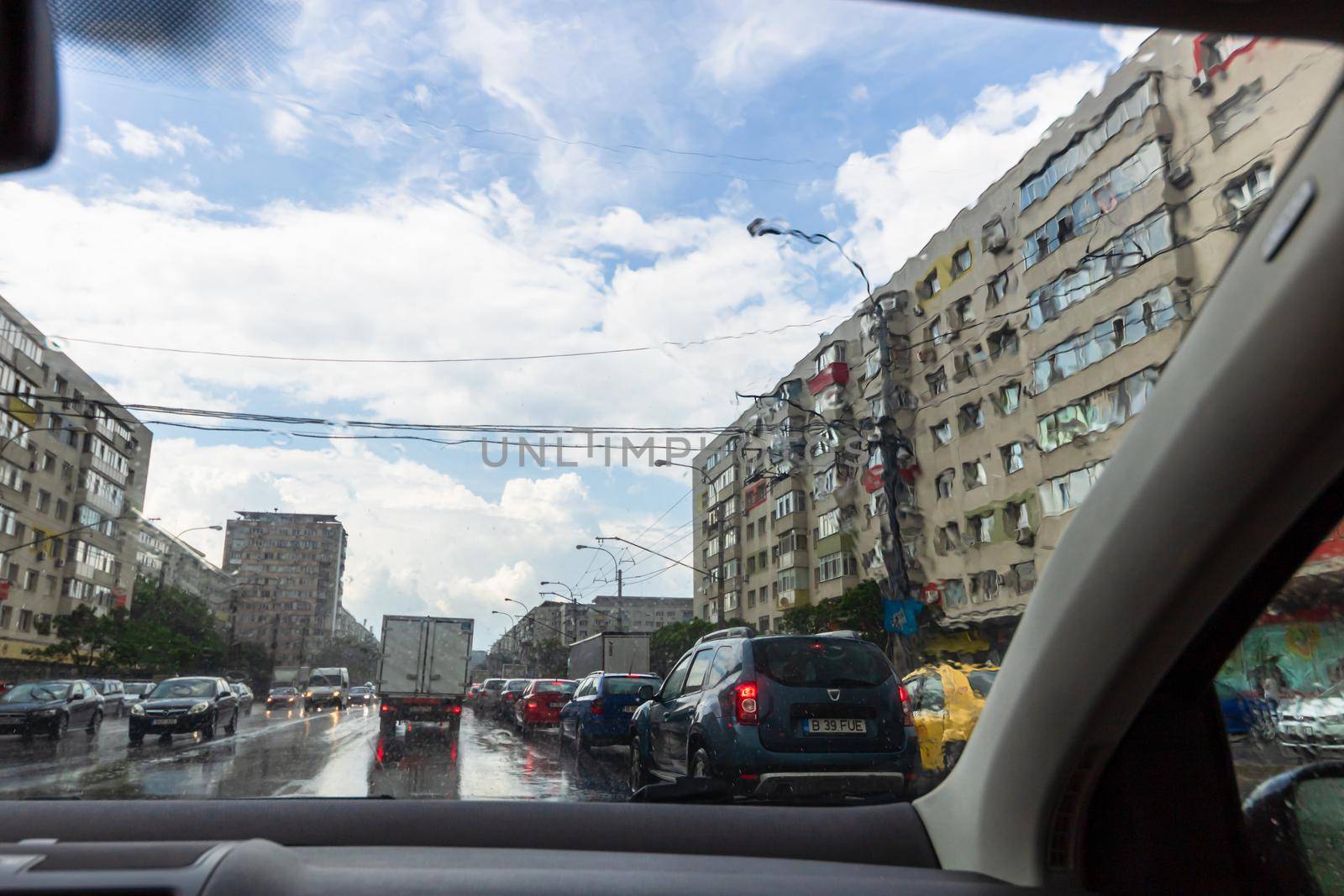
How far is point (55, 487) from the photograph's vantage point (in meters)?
3.33

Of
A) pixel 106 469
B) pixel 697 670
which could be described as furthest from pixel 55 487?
pixel 697 670

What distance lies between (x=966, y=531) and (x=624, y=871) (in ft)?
4.83

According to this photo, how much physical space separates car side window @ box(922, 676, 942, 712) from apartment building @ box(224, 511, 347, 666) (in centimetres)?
231

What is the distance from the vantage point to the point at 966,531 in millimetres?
3055

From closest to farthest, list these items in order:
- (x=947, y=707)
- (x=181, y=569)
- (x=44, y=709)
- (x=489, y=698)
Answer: (x=947, y=707) → (x=181, y=569) → (x=44, y=709) → (x=489, y=698)

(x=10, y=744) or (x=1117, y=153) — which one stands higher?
(x=1117, y=153)

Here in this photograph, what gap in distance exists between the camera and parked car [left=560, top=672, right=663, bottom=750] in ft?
37.5

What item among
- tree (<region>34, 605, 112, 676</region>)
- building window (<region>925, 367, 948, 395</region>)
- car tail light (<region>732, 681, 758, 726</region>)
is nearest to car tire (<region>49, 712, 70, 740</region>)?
tree (<region>34, 605, 112, 676</region>)

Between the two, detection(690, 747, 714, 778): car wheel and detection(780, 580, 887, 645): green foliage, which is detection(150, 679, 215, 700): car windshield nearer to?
detection(690, 747, 714, 778): car wheel

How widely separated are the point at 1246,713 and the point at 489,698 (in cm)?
2951

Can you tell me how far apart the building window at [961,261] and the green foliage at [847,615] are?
3.46 ft

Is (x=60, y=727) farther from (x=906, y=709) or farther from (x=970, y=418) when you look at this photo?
(x=970, y=418)

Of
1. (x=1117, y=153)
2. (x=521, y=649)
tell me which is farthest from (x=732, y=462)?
(x=521, y=649)

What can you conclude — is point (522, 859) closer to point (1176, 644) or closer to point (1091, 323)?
point (1176, 644)
